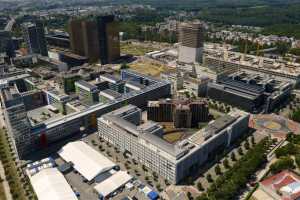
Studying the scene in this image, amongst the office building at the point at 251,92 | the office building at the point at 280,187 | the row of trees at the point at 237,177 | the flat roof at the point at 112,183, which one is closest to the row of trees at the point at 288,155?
the office building at the point at 280,187

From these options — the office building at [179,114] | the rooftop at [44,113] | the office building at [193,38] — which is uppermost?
the office building at [193,38]

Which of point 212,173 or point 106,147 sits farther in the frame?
point 106,147

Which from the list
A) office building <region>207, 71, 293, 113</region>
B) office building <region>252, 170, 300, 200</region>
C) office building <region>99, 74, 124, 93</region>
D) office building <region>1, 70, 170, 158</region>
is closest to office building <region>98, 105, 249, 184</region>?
office building <region>1, 70, 170, 158</region>

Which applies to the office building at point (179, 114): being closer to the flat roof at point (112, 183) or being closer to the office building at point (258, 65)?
the flat roof at point (112, 183)

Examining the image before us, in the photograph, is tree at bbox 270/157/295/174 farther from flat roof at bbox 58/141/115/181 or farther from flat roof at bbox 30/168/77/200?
flat roof at bbox 30/168/77/200

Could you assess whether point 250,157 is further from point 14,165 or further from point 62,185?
point 14,165

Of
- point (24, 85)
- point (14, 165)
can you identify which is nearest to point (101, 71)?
point (24, 85)
